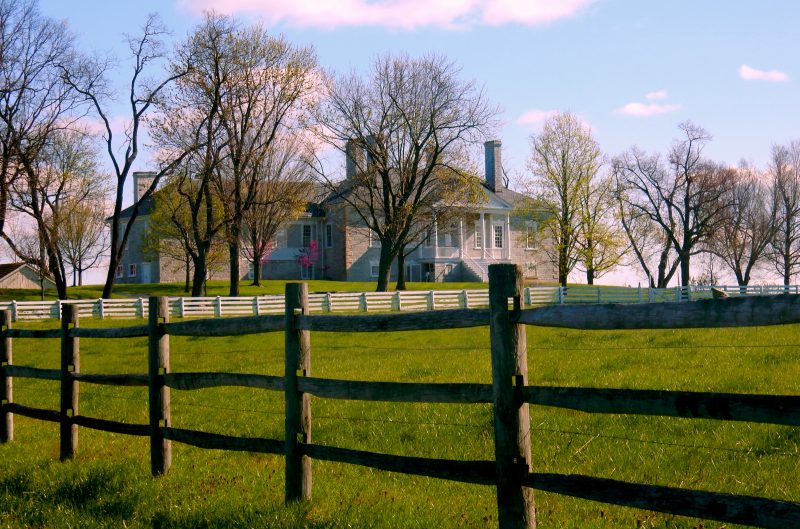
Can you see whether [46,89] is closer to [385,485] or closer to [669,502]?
[385,485]

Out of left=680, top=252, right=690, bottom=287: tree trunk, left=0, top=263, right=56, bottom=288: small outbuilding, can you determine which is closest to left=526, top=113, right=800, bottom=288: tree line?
left=680, top=252, right=690, bottom=287: tree trunk

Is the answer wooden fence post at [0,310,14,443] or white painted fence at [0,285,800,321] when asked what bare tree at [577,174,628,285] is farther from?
wooden fence post at [0,310,14,443]

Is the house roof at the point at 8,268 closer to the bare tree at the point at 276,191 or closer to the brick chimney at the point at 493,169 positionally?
the bare tree at the point at 276,191

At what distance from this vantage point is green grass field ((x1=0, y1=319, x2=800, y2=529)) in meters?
6.67

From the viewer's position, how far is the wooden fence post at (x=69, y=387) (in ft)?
31.7

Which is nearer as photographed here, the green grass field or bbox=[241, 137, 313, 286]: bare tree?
the green grass field

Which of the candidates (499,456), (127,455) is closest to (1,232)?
(127,455)

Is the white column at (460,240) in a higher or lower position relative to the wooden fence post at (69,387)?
higher

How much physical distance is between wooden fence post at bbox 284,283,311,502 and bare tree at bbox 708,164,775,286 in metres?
64.7

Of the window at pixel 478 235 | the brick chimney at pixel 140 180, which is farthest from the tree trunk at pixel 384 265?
the brick chimney at pixel 140 180

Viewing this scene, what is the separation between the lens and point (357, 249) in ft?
231

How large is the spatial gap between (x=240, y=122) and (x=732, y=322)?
42881mm

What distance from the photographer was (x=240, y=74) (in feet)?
146

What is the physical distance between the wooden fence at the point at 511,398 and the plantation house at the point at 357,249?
60228mm
